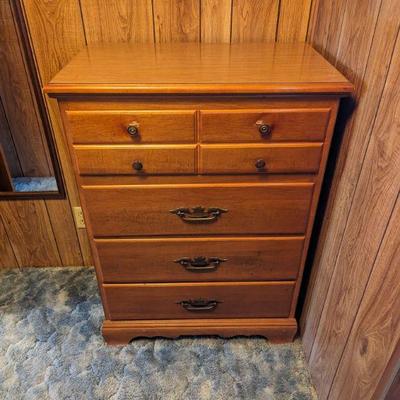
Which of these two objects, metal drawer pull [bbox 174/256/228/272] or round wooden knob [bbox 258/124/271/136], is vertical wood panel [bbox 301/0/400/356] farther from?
metal drawer pull [bbox 174/256/228/272]

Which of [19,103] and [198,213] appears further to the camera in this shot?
[19,103]

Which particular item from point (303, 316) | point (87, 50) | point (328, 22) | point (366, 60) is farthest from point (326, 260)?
point (87, 50)

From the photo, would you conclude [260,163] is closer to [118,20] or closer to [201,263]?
[201,263]

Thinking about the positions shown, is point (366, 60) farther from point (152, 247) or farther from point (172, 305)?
point (172, 305)

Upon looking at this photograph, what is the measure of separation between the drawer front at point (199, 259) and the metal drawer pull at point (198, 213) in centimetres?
8

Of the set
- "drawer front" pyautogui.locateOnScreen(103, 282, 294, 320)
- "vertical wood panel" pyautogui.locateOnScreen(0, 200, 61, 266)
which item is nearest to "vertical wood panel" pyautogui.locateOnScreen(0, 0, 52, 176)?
"vertical wood panel" pyautogui.locateOnScreen(0, 200, 61, 266)

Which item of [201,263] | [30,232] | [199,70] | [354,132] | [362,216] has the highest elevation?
[199,70]

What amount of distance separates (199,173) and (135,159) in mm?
176

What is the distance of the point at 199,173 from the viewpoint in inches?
40.2

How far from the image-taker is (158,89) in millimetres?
881

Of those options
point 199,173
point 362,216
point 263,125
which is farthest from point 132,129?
point 362,216

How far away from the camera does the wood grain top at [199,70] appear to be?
0.89 meters

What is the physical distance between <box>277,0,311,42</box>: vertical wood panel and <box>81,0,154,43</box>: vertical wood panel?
43 centimetres

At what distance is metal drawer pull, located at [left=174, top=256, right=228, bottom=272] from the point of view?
119cm
